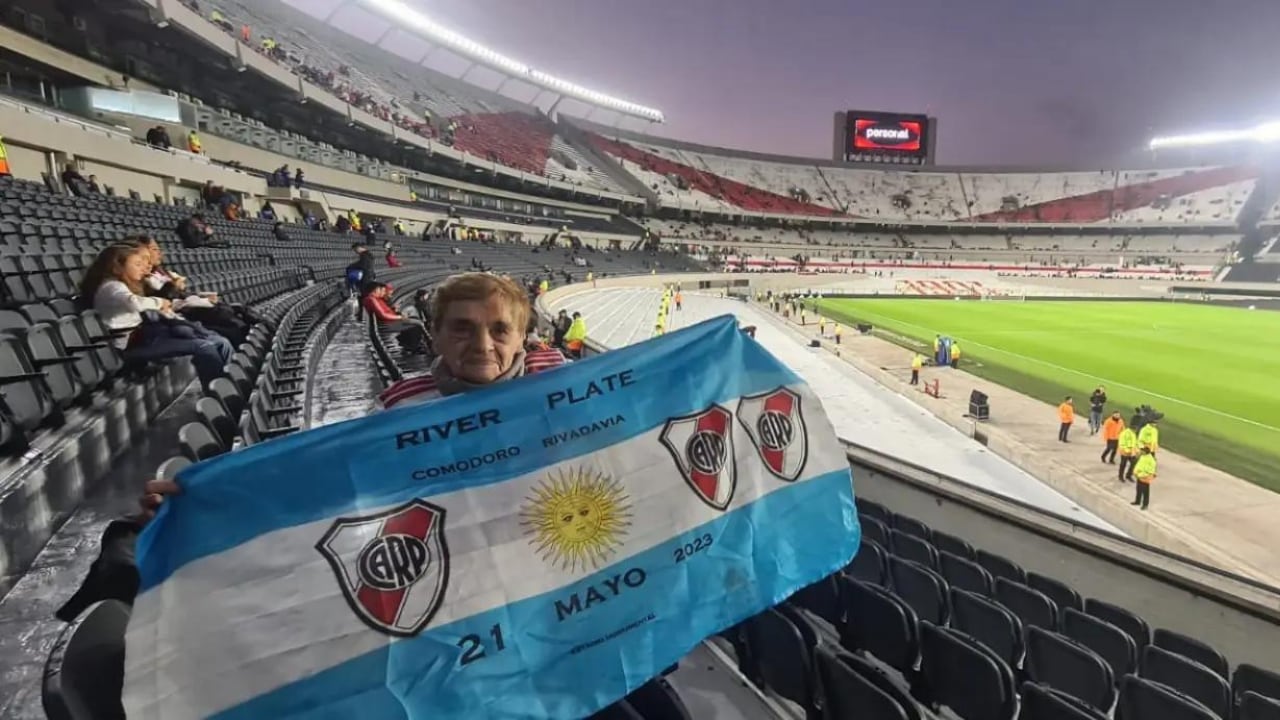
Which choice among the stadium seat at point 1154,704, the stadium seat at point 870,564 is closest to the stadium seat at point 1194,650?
the stadium seat at point 1154,704

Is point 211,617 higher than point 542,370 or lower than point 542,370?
lower

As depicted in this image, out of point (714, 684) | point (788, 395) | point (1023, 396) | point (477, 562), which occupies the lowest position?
point (1023, 396)

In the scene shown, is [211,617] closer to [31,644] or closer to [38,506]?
[31,644]

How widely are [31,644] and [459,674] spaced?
5.29ft

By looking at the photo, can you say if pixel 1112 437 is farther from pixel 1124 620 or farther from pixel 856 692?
pixel 856 692

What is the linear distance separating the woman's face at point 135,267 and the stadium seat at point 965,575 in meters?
6.82

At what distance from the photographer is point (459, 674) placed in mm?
1979

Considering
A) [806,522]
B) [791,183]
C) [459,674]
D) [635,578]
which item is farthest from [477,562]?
[791,183]

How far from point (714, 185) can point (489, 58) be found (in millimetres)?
33032

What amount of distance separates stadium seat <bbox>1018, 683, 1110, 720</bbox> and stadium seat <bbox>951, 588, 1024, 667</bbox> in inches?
43.7

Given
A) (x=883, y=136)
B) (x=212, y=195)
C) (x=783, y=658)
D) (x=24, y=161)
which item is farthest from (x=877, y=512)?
(x=883, y=136)

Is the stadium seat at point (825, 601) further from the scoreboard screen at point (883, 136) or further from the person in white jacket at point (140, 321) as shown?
the scoreboard screen at point (883, 136)

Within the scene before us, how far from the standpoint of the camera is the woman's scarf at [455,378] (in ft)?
7.55

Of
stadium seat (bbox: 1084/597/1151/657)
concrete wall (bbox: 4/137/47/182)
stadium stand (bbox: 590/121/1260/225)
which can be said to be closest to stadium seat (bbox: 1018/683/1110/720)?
stadium seat (bbox: 1084/597/1151/657)
